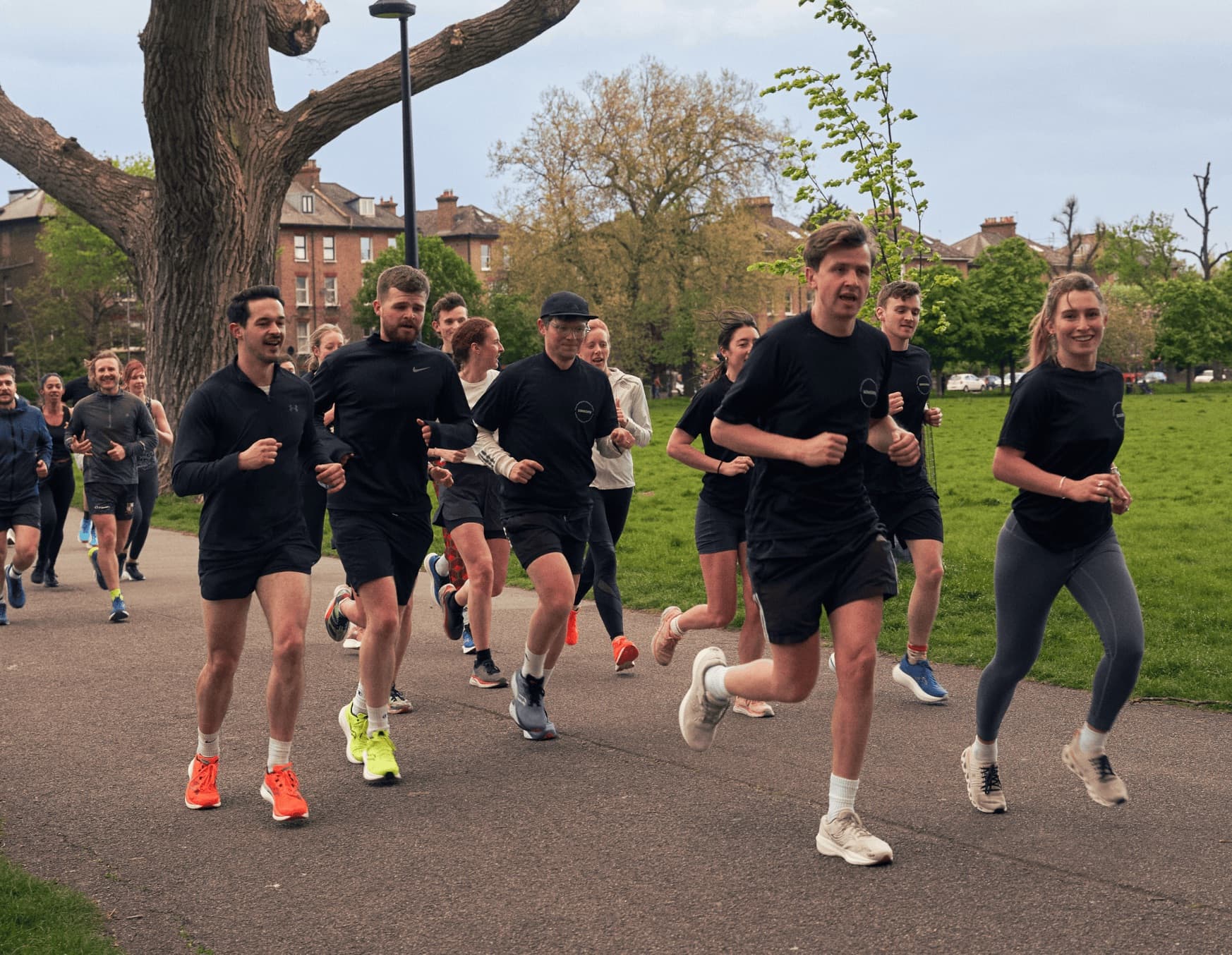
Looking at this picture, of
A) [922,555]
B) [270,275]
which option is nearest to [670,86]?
[270,275]

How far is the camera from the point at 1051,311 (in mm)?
5250

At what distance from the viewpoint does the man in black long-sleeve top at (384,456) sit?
6.16 m

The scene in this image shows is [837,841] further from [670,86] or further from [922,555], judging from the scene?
[670,86]

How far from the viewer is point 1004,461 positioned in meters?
5.20

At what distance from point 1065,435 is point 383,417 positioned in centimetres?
280

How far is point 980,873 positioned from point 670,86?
5287 cm

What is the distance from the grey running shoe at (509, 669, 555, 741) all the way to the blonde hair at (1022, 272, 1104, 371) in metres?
2.70

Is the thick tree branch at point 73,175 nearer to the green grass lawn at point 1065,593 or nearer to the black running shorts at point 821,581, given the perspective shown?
the green grass lawn at point 1065,593

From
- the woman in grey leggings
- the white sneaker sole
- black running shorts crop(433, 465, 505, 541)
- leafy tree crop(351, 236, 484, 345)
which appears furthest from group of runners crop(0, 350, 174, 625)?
leafy tree crop(351, 236, 484, 345)

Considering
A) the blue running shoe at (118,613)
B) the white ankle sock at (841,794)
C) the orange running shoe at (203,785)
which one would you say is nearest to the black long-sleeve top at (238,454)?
the orange running shoe at (203,785)

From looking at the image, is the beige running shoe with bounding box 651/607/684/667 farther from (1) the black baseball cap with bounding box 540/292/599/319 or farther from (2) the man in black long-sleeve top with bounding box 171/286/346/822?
(2) the man in black long-sleeve top with bounding box 171/286/346/822

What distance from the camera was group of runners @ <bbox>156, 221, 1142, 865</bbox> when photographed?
4871 mm

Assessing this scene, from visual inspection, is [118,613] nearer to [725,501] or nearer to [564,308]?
[725,501]

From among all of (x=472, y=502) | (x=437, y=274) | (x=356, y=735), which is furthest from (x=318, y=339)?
(x=437, y=274)
